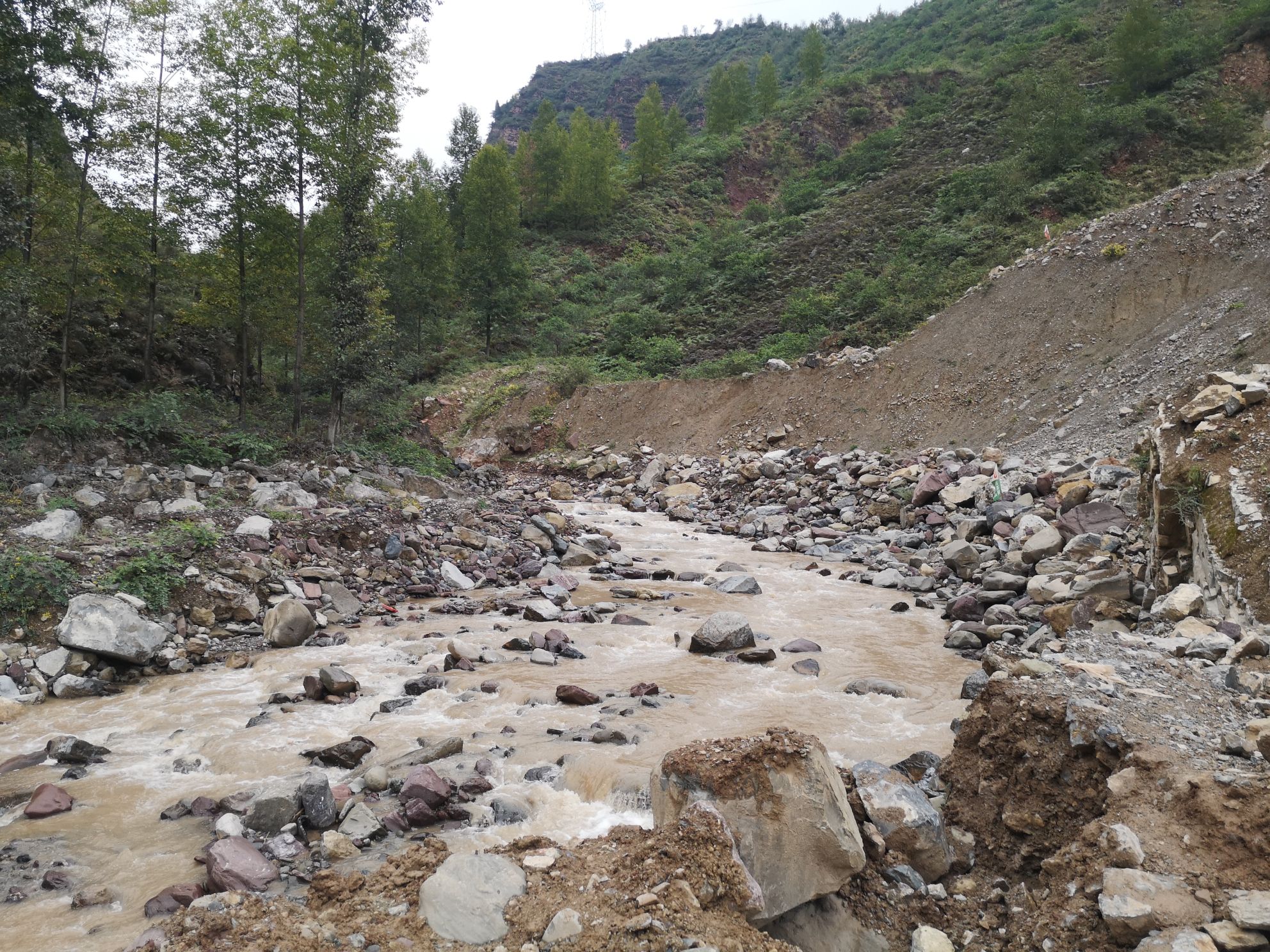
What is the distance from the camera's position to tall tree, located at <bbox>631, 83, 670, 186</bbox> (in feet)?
173

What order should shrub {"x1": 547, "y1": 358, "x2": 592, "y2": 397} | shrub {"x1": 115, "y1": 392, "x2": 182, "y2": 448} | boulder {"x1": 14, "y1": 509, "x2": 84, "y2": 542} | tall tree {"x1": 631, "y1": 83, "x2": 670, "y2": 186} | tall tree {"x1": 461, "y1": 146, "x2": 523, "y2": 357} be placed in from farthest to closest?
1. tall tree {"x1": 631, "y1": 83, "x2": 670, "y2": 186}
2. tall tree {"x1": 461, "y1": 146, "x2": 523, "y2": 357}
3. shrub {"x1": 547, "y1": 358, "x2": 592, "y2": 397}
4. shrub {"x1": 115, "y1": 392, "x2": 182, "y2": 448}
5. boulder {"x1": 14, "y1": 509, "x2": 84, "y2": 542}

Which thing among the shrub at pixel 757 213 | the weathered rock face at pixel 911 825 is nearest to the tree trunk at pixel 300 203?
the weathered rock face at pixel 911 825

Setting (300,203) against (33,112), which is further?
(300,203)

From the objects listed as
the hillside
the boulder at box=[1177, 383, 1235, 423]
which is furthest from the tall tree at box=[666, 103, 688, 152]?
the boulder at box=[1177, 383, 1235, 423]

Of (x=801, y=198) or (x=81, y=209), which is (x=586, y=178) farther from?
(x=81, y=209)

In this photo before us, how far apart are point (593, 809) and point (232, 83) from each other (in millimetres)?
16369

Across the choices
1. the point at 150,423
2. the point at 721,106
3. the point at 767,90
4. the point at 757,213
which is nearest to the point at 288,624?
the point at 150,423

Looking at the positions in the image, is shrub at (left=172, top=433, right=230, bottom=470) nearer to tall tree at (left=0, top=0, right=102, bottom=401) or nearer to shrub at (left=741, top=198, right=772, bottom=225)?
tall tree at (left=0, top=0, right=102, bottom=401)

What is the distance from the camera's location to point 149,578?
24.5 feet

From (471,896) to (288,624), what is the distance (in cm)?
546

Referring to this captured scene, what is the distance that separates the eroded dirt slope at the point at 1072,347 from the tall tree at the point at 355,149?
38.6 ft

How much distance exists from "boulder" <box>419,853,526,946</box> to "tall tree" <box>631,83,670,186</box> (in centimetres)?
5623

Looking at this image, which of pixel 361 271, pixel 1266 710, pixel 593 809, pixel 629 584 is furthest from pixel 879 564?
pixel 361 271

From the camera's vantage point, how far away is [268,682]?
655 centimetres
